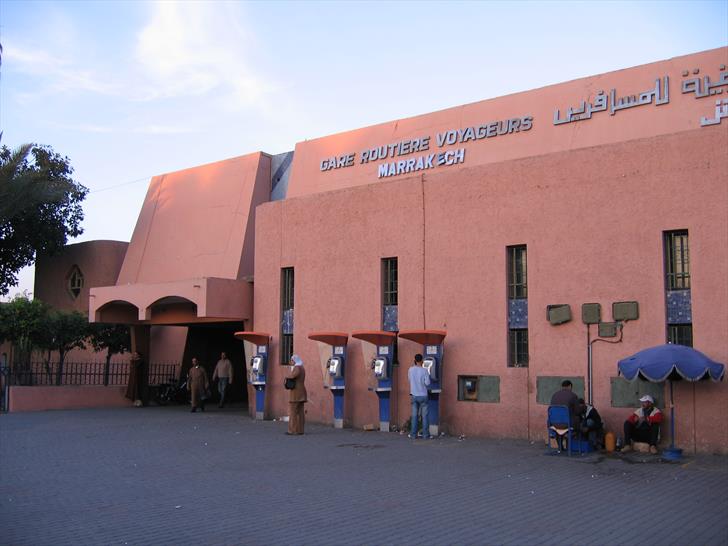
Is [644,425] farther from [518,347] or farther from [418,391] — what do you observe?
[418,391]

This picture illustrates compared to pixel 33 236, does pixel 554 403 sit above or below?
below

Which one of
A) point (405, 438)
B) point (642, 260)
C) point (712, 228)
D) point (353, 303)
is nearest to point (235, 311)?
point (353, 303)

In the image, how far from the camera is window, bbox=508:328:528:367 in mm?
15805

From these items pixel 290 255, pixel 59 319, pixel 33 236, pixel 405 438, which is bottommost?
pixel 405 438

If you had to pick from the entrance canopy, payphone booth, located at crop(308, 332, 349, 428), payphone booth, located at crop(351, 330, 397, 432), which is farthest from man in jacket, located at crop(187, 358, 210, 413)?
the entrance canopy

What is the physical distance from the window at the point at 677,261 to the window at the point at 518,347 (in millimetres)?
3082

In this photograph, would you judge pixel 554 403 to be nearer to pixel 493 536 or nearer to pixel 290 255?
pixel 493 536

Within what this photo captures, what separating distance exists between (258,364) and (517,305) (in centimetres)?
730

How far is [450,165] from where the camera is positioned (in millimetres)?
19125

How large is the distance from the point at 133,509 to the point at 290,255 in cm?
1182

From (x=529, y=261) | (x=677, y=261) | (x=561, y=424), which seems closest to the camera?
(x=561, y=424)

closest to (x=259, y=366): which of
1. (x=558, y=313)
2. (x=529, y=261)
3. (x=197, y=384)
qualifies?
(x=197, y=384)

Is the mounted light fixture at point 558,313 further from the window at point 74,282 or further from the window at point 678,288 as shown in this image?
the window at point 74,282

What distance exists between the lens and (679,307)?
45.1 ft
